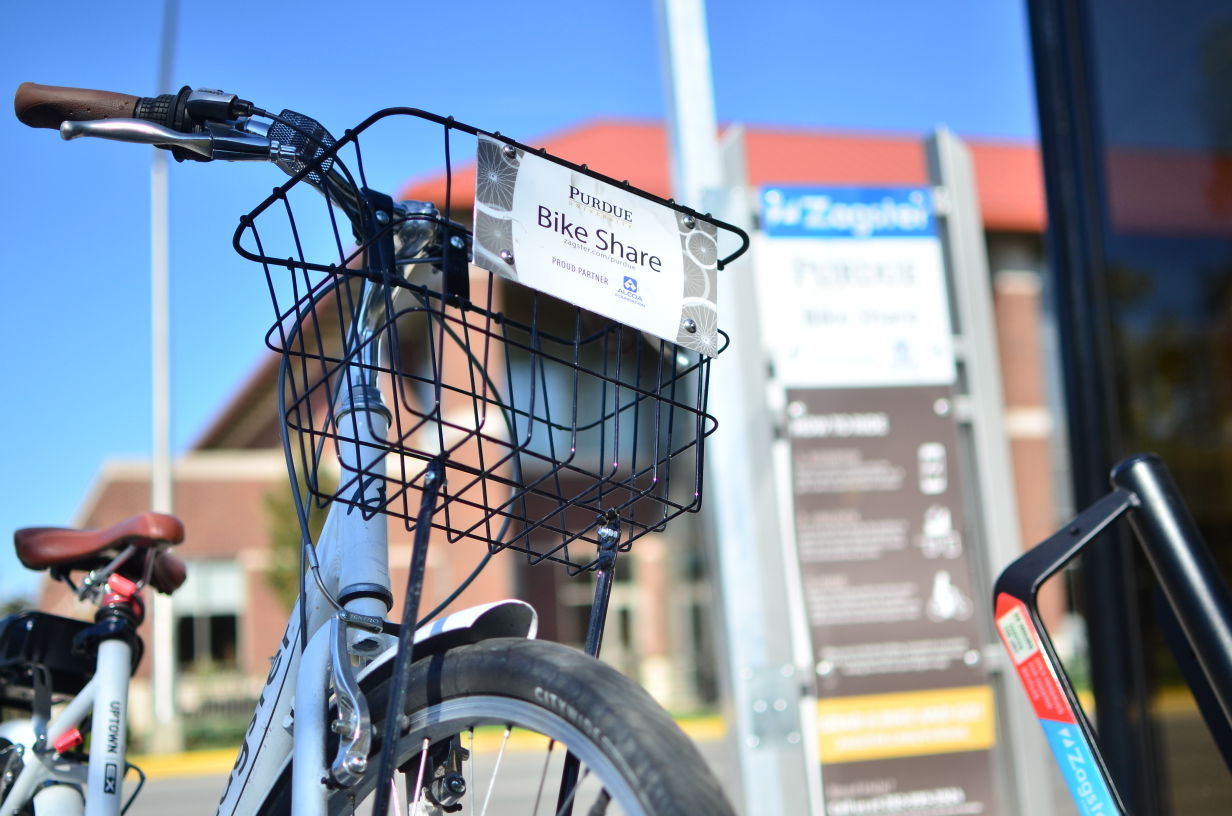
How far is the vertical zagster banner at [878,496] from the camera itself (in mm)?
3652

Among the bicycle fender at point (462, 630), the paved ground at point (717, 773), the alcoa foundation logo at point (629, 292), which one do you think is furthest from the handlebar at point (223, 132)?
the paved ground at point (717, 773)

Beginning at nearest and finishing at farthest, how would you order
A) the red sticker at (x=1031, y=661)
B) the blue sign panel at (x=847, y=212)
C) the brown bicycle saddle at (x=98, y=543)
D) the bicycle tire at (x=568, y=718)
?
the bicycle tire at (x=568, y=718) < the red sticker at (x=1031, y=661) < the brown bicycle saddle at (x=98, y=543) < the blue sign panel at (x=847, y=212)

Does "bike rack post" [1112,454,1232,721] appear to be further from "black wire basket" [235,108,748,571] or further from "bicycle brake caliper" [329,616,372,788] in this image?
"bicycle brake caliper" [329,616,372,788]

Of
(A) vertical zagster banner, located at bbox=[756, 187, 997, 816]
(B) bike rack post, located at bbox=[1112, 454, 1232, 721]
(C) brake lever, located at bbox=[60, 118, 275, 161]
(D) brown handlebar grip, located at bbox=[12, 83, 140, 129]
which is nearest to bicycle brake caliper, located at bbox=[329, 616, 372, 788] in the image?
(C) brake lever, located at bbox=[60, 118, 275, 161]

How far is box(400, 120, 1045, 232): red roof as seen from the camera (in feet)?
75.5

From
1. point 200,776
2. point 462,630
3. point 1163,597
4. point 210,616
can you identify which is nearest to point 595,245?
point 462,630

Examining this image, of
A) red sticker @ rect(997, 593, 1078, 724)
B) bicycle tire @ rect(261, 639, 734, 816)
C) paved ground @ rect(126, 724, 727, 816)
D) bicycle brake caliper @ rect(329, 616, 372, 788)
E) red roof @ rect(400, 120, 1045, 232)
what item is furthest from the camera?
red roof @ rect(400, 120, 1045, 232)

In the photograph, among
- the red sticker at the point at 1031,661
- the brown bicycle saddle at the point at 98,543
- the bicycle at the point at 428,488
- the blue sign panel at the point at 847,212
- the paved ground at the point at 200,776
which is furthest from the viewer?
the paved ground at the point at 200,776

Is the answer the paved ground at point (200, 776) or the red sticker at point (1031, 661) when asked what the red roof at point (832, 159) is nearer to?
the paved ground at point (200, 776)

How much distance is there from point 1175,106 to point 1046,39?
1.55ft

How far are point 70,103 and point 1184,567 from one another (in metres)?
1.73

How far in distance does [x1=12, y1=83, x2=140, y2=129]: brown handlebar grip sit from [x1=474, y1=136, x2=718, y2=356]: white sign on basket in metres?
0.67

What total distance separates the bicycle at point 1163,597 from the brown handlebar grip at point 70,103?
58.4 inches

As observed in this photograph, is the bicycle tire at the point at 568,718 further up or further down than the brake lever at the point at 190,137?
further down
